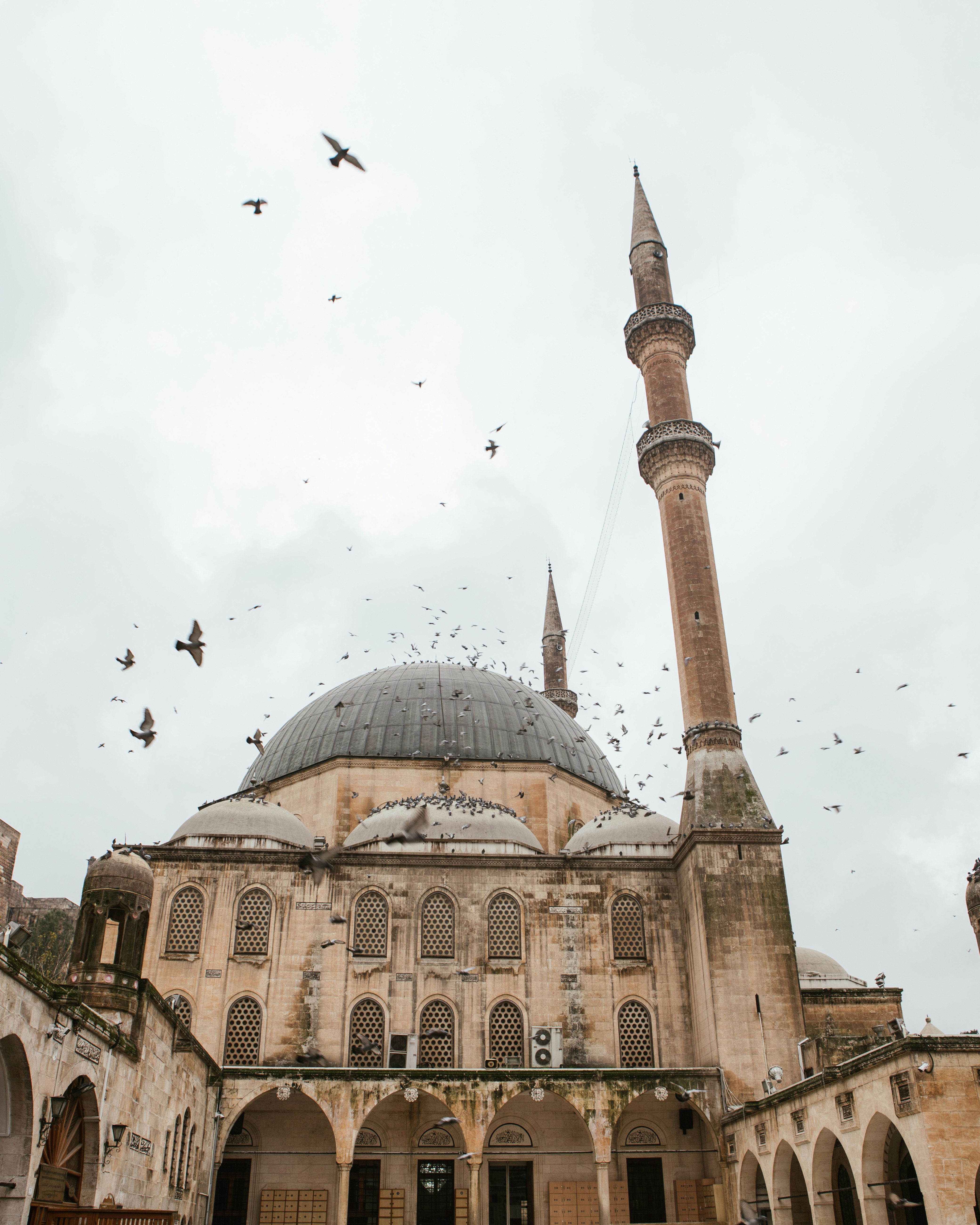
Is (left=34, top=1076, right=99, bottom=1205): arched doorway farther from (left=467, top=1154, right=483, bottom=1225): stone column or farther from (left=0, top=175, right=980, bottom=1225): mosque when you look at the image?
(left=467, top=1154, right=483, bottom=1225): stone column

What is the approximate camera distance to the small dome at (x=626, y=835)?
73.7 feet

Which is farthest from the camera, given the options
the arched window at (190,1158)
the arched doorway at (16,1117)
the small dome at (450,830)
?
the small dome at (450,830)

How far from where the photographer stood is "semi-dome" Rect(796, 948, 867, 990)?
25516mm

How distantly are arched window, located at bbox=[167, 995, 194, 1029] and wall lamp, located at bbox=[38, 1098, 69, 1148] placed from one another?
31.8ft

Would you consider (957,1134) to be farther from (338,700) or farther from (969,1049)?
(338,700)

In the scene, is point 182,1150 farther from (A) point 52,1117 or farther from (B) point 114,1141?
(A) point 52,1117

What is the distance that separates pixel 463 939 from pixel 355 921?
232 centimetres

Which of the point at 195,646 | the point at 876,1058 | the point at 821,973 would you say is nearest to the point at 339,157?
the point at 195,646

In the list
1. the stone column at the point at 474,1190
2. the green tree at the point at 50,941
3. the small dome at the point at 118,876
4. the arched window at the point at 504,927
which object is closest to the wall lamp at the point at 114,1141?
the small dome at the point at 118,876

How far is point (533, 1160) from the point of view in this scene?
20.2 m

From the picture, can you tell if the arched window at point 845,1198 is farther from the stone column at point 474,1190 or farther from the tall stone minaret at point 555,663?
the tall stone minaret at point 555,663

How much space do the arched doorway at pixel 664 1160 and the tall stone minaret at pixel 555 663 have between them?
16.3 metres

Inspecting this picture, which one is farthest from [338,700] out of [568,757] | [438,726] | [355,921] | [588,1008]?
[588,1008]

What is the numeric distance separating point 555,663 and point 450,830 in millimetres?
15304
